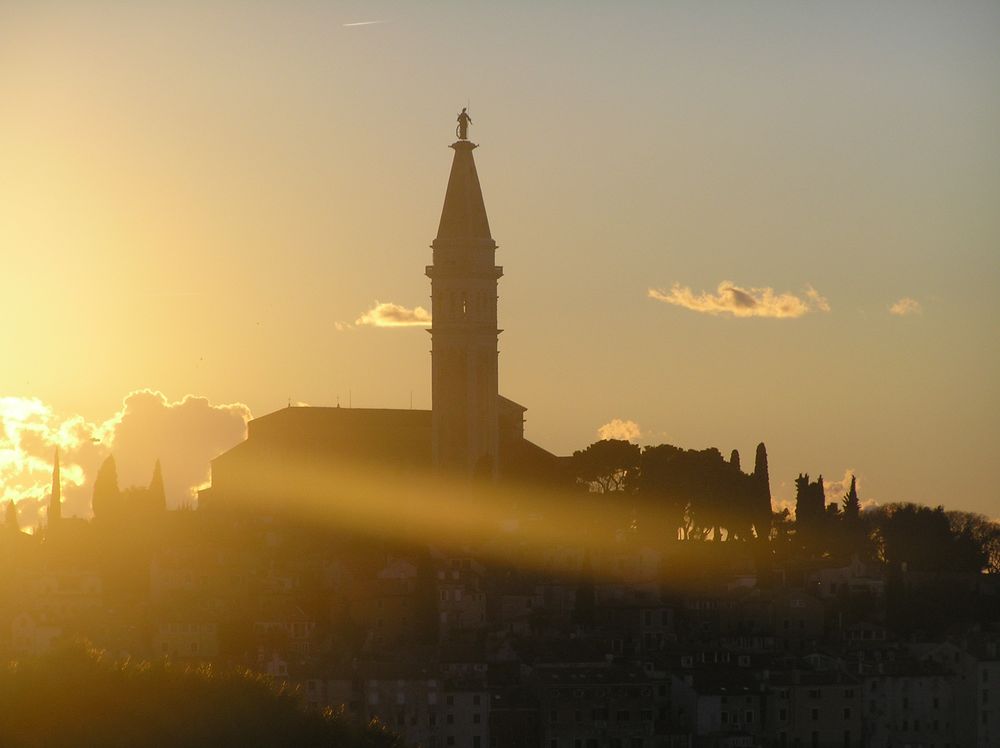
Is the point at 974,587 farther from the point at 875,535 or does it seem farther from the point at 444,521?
the point at 444,521

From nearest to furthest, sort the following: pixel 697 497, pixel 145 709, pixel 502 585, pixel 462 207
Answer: pixel 145 709 → pixel 502 585 → pixel 697 497 → pixel 462 207

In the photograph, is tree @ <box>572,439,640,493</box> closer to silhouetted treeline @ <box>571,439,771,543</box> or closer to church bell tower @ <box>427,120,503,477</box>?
silhouetted treeline @ <box>571,439,771,543</box>

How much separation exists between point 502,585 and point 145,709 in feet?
102

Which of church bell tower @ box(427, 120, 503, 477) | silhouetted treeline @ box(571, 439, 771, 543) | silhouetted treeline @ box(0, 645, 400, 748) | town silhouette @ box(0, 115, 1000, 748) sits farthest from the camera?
church bell tower @ box(427, 120, 503, 477)

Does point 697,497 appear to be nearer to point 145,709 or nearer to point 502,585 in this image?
point 502,585

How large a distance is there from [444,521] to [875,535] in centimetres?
1698

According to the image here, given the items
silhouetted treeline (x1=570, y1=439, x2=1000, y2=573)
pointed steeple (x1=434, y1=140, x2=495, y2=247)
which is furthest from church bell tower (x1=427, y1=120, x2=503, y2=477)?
silhouetted treeline (x1=570, y1=439, x2=1000, y2=573)

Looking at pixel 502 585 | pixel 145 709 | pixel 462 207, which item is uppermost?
pixel 462 207

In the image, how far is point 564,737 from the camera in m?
91.4

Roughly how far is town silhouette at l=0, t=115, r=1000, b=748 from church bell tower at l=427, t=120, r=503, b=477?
0.28 ft

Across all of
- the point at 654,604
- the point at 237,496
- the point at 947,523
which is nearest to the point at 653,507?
the point at 654,604

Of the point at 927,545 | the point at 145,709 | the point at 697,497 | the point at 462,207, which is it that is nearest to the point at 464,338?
the point at 462,207

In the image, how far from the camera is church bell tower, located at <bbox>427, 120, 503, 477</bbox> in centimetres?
11675

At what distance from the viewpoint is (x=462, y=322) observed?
4606 inches
